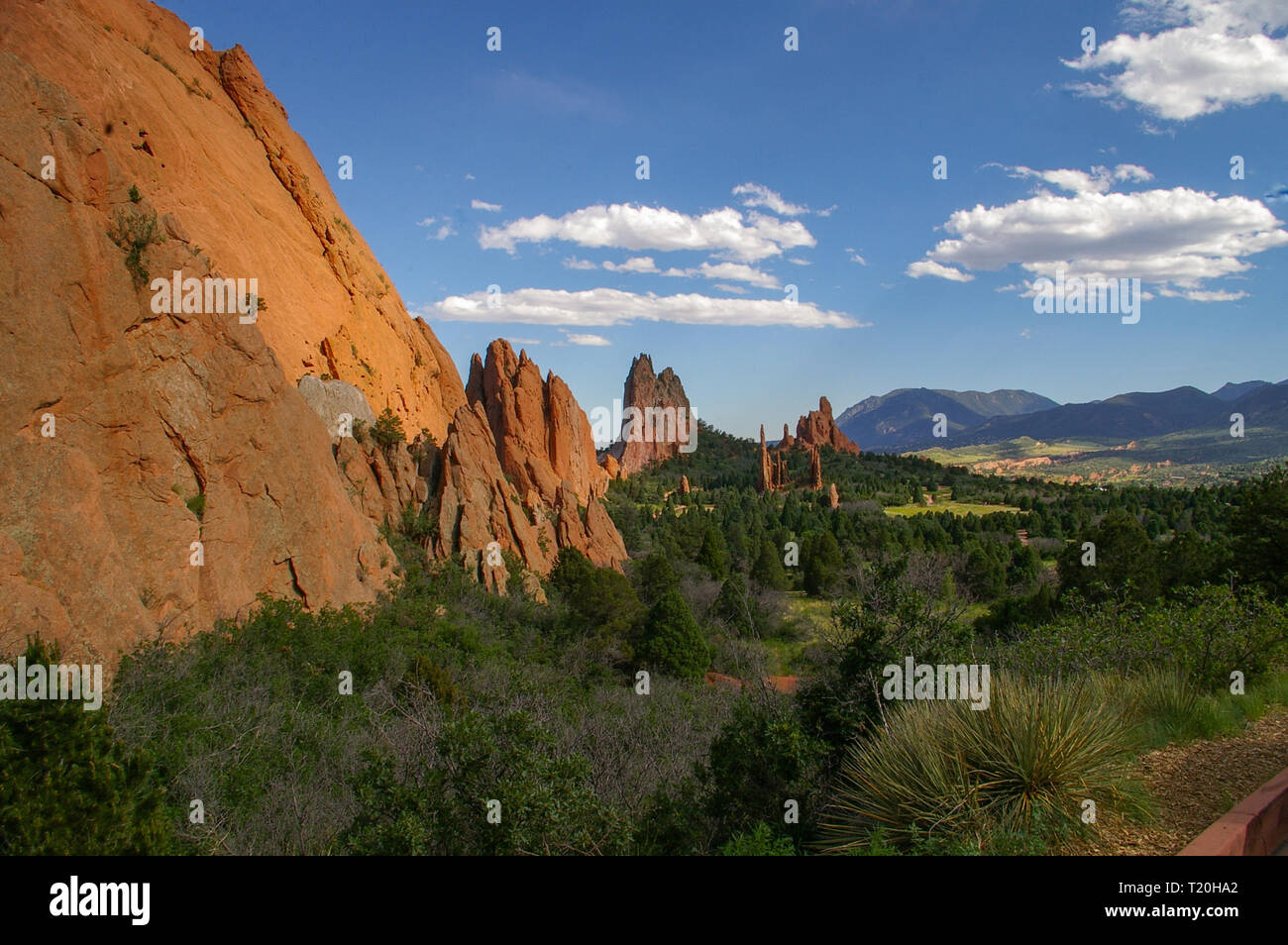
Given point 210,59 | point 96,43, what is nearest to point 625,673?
point 96,43

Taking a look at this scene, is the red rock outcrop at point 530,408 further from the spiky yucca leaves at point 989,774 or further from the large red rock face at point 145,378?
the spiky yucca leaves at point 989,774

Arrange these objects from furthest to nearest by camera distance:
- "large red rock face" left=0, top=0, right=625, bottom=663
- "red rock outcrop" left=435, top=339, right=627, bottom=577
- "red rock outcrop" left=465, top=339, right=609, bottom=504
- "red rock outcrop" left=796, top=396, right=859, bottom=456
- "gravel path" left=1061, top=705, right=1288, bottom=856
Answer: "red rock outcrop" left=796, top=396, right=859, bottom=456 → "red rock outcrop" left=465, top=339, right=609, bottom=504 → "red rock outcrop" left=435, top=339, right=627, bottom=577 → "large red rock face" left=0, top=0, right=625, bottom=663 → "gravel path" left=1061, top=705, right=1288, bottom=856

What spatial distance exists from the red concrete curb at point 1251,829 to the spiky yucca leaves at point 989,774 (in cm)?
75

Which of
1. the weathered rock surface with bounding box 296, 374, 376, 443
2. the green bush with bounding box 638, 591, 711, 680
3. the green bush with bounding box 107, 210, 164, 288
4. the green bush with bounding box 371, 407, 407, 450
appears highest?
the green bush with bounding box 107, 210, 164, 288

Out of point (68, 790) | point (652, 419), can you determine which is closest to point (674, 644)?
point (68, 790)

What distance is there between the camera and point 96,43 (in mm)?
24656

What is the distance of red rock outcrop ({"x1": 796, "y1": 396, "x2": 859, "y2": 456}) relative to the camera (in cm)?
14475

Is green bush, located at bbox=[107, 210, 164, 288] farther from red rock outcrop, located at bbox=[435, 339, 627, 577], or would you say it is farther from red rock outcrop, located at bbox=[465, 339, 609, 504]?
red rock outcrop, located at bbox=[465, 339, 609, 504]

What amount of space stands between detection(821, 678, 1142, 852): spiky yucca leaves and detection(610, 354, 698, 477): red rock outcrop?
115 m

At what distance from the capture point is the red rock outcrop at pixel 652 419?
413 ft

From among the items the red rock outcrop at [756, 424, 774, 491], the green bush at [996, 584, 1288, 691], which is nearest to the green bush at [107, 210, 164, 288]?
the green bush at [996, 584, 1288, 691]

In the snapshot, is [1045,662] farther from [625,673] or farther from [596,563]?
[596,563]
